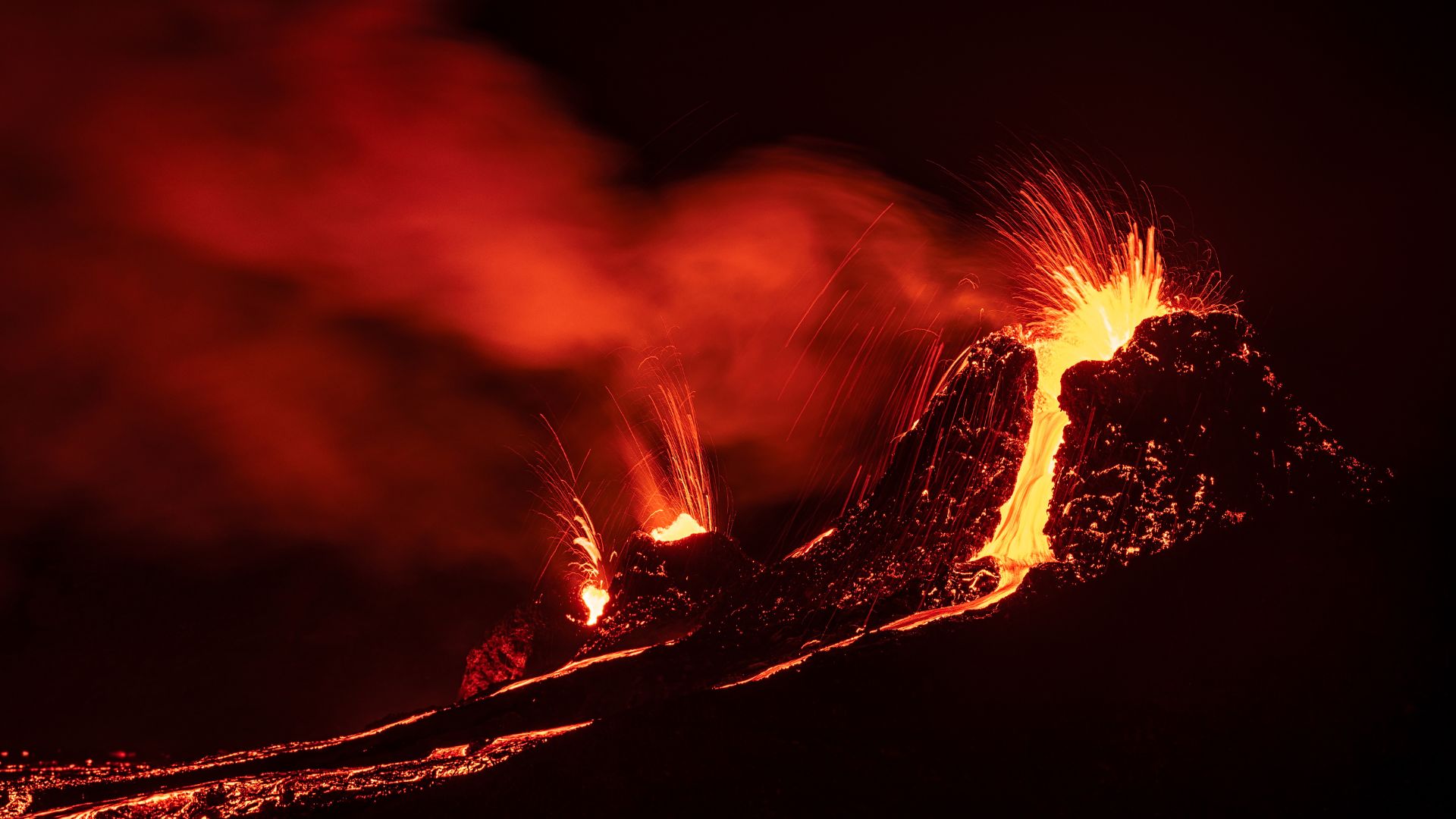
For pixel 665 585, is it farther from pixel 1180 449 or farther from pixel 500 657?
pixel 1180 449

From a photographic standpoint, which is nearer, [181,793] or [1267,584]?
[1267,584]

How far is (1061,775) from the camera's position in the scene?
5.72 metres

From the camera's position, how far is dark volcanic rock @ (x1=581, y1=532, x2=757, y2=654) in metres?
13.0

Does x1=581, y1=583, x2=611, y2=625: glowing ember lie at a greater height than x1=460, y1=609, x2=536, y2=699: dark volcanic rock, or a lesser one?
greater

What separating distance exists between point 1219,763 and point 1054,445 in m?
3.59

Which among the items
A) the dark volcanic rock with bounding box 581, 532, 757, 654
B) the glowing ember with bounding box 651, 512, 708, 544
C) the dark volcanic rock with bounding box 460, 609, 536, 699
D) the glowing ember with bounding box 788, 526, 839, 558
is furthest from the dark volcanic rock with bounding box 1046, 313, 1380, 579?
the dark volcanic rock with bounding box 460, 609, 536, 699

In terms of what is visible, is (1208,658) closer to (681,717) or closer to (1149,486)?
(1149,486)

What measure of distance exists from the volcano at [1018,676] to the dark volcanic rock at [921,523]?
7 centimetres

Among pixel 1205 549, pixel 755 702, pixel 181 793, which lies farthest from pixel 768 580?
pixel 181 793

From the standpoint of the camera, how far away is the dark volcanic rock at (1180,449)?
23.3 ft

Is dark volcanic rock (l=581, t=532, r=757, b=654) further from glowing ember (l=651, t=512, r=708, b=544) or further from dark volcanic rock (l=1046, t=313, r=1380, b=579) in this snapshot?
dark volcanic rock (l=1046, t=313, r=1380, b=579)

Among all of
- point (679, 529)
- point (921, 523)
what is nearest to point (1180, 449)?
point (921, 523)

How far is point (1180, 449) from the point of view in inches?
291

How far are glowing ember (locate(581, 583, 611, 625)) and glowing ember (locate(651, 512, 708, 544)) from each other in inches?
53.8
